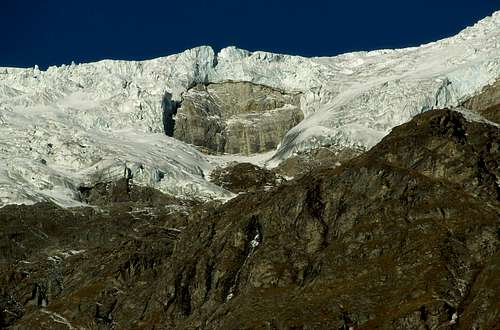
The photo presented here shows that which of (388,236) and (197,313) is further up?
(388,236)

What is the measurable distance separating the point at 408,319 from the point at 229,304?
4061 cm

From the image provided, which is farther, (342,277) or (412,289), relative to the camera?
(342,277)

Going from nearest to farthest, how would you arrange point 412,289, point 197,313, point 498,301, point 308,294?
point 498,301
point 412,289
point 308,294
point 197,313

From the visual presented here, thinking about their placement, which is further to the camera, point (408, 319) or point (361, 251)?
point (361, 251)

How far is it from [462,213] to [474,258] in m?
14.3

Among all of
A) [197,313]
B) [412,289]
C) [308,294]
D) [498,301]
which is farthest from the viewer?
[197,313]

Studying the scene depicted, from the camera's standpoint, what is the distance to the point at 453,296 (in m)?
170

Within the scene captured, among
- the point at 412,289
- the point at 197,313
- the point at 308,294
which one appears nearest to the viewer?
the point at 412,289

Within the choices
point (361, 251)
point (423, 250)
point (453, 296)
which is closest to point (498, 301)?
point (453, 296)

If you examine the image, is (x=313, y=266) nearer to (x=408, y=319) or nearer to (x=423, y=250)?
(x=423, y=250)

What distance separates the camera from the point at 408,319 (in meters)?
165

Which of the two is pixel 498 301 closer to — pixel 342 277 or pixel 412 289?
pixel 412 289

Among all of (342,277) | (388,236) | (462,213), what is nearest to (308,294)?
(342,277)

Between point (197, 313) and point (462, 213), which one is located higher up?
point (462, 213)
